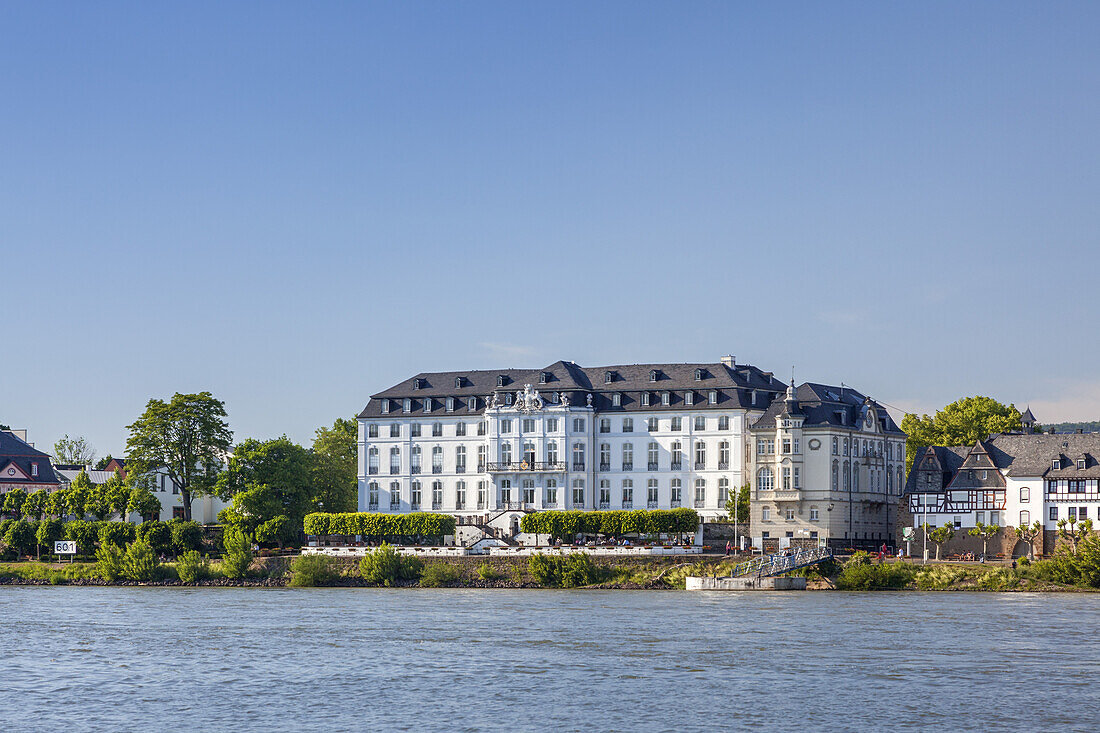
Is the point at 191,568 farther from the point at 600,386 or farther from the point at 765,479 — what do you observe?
the point at 765,479

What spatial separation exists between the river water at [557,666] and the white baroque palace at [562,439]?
133 ft

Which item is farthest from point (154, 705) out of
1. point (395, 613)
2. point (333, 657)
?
point (395, 613)

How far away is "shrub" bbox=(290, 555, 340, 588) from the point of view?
107 metres

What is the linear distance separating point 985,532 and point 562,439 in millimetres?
34283

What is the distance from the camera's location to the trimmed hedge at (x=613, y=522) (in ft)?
378

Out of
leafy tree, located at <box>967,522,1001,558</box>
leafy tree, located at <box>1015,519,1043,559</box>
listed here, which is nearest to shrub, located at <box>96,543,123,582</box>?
leafy tree, located at <box>967,522,1001,558</box>

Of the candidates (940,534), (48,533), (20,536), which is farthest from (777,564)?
(20,536)

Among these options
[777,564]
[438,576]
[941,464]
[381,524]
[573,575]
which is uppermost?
[941,464]

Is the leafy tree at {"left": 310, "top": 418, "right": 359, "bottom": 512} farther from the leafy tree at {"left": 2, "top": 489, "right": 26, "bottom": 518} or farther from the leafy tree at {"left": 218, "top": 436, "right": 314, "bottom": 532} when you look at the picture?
the leafy tree at {"left": 2, "top": 489, "right": 26, "bottom": 518}

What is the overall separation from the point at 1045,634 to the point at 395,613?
31.5m

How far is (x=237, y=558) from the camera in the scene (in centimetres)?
10988

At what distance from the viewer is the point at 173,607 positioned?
83.8m

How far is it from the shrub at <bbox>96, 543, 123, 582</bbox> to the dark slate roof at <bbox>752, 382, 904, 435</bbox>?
48.4 m

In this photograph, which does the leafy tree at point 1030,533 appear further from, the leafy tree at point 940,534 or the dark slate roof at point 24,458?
the dark slate roof at point 24,458
